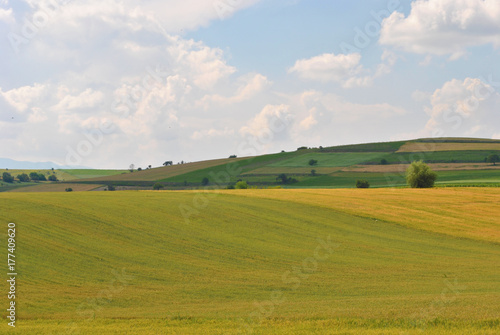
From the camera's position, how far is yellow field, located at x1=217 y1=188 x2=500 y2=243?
47344 mm

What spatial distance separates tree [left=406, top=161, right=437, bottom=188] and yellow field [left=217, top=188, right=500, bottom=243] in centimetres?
1141

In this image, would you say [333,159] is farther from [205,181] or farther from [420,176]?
[420,176]

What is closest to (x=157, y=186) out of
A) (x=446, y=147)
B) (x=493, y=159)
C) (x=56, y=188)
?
(x=56, y=188)

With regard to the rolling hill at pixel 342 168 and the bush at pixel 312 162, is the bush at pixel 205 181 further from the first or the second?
the bush at pixel 312 162

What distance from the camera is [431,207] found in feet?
185

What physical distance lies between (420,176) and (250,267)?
6143cm

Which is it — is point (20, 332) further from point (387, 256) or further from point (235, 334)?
point (387, 256)

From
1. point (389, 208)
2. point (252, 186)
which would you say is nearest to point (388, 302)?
point (389, 208)

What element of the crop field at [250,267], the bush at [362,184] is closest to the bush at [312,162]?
the bush at [362,184]

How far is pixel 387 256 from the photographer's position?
114 feet

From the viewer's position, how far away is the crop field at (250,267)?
16703 millimetres

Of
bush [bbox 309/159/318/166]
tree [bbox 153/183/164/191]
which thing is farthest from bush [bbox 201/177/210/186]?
bush [bbox 309/159/318/166]

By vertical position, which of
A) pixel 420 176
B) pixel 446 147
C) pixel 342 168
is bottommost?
pixel 420 176

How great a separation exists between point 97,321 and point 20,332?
2942 mm
